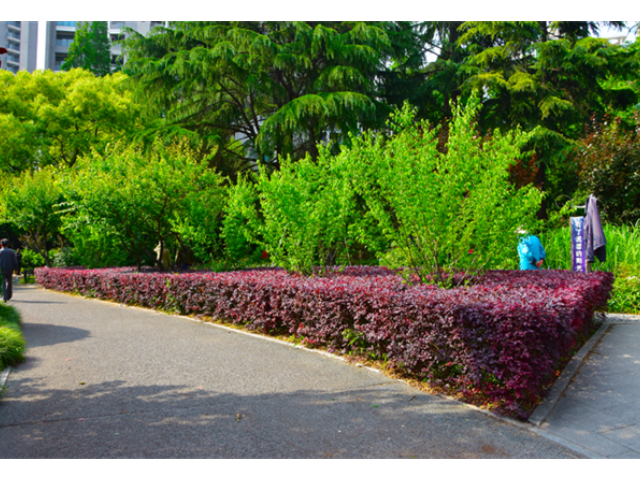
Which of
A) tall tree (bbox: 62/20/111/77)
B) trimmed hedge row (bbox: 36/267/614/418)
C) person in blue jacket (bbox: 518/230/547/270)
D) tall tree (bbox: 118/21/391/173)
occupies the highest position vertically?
tall tree (bbox: 62/20/111/77)

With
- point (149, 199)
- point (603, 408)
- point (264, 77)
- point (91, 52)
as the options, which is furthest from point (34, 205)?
point (91, 52)

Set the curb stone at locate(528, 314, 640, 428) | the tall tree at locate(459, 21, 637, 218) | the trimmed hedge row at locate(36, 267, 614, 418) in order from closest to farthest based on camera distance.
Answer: the curb stone at locate(528, 314, 640, 428), the trimmed hedge row at locate(36, 267, 614, 418), the tall tree at locate(459, 21, 637, 218)

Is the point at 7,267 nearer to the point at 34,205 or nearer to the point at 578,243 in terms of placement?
the point at 34,205

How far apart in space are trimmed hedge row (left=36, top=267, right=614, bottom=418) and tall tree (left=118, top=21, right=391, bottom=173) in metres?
10.2

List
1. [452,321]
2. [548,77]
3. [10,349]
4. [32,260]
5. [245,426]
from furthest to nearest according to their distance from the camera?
[32,260]
[548,77]
[10,349]
[452,321]
[245,426]

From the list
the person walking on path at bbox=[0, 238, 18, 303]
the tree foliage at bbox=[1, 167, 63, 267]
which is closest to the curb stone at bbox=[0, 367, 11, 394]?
the person walking on path at bbox=[0, 238, 18, 303]

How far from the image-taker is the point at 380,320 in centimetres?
553

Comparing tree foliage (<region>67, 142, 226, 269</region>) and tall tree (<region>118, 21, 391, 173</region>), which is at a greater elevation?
tall tree (<region>118, 21, 391, 173</region>)

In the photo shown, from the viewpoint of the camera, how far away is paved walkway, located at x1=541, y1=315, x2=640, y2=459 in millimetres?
3713

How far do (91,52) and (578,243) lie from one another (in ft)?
138

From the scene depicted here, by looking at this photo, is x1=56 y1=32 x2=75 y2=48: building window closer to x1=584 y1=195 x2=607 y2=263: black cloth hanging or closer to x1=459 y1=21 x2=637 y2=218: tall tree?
x1=459 y1=21 x2=637 y2=218: tall tree

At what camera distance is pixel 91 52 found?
1594 inches

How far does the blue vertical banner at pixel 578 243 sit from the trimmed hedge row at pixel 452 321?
5.71 feet

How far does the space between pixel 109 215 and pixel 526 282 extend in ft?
31.3
